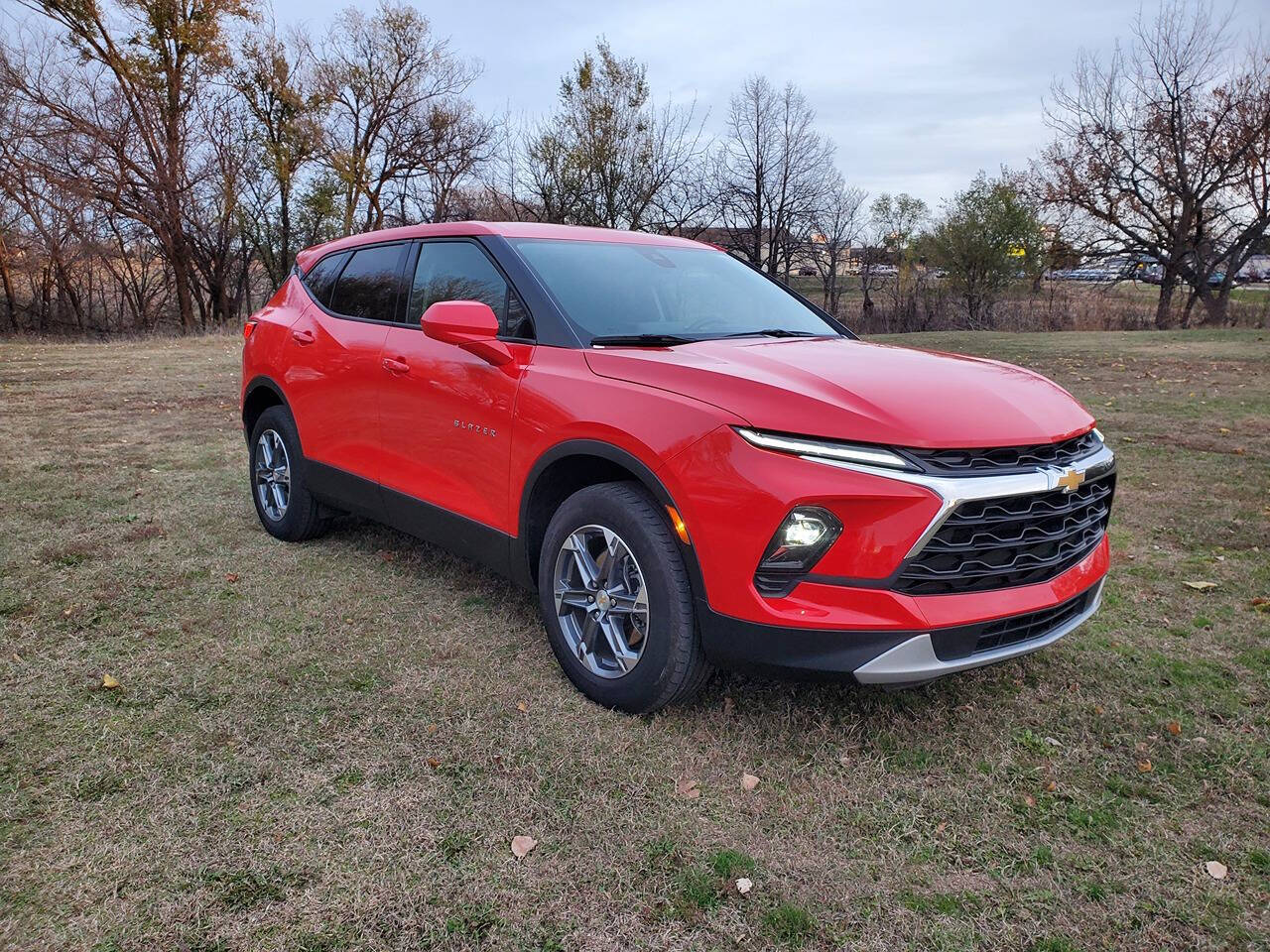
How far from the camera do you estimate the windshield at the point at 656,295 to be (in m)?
3.32

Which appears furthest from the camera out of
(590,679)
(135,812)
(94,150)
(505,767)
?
(94,150)

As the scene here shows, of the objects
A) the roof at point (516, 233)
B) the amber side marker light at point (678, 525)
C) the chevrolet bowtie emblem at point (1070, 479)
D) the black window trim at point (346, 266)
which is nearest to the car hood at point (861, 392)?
the chevrolet bowtie emblem at point (1070, 479)

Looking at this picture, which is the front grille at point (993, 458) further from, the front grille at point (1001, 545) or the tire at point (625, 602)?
the tire at point (625, 602)

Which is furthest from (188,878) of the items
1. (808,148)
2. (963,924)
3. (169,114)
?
(808,148)

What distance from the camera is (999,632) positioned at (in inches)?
99.2

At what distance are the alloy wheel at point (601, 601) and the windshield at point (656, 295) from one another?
792 mm

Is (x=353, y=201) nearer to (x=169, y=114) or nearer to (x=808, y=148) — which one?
(x=169, y=114)

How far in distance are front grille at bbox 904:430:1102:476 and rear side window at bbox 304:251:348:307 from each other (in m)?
3.42

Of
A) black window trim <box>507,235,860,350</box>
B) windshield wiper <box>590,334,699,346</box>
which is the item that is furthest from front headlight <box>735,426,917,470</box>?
black window trim <box>507,235,860,350</box>

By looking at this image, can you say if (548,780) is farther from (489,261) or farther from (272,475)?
(272,475)

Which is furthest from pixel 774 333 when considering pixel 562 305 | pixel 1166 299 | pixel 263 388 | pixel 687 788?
pixel 1166 299

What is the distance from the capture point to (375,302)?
13.7 ft

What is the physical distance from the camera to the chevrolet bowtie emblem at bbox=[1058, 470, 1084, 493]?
254 centimetres

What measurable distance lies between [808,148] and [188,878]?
34.7 m
